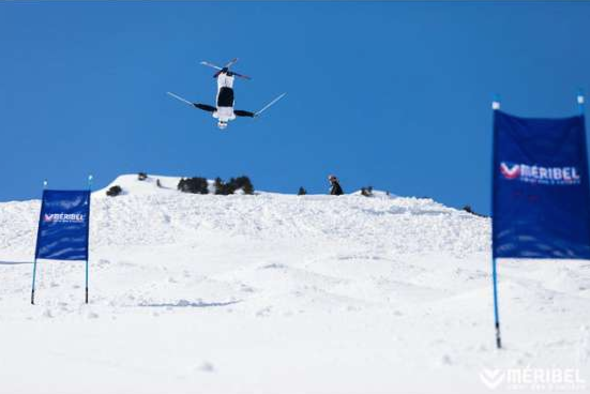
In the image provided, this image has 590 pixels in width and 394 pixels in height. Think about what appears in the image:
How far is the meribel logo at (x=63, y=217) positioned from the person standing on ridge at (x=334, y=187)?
69.1ft

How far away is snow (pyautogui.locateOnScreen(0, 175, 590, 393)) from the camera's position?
24.7 feet

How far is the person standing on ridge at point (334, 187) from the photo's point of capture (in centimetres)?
3634

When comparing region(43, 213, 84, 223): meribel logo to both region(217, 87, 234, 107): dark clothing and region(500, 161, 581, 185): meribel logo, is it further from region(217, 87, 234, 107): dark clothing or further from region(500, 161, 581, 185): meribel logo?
region(217, 87, 234, 107): dark clothing

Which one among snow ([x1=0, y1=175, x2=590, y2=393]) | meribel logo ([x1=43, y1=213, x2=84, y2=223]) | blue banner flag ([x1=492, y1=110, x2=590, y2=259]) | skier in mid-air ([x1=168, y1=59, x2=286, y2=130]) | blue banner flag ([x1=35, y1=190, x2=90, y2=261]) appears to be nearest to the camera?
snow ([x1=0, y1=175, x2=590, y2=393])

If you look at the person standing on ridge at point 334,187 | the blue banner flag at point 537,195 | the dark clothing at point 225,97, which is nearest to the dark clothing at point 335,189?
the person standing on ridge at point 334,187

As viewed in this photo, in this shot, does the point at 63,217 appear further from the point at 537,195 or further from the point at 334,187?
the point at 334,187

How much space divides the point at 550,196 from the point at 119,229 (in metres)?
22.6

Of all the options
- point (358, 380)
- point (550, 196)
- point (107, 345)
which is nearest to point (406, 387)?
point (358, 380)

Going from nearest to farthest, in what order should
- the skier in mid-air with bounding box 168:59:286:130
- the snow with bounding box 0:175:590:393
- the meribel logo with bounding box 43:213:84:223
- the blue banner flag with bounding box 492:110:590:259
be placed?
the snow with bounding box 0:175:590:393 → the blue banner flag with bounding box 492:110:590:259 → the meribel logo with bounding box 43:213:84:223 → the skier in mid-air with bounding box 168:59:286:130

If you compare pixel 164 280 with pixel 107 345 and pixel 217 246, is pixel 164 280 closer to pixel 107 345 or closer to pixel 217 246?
pixel 217 246

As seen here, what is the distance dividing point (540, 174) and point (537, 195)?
27 cm

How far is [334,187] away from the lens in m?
37.1

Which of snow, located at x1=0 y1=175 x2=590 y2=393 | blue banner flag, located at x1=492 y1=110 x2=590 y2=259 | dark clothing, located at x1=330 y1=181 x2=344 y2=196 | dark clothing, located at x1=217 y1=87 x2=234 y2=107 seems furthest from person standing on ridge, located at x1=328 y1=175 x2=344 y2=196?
blue banner flag, located at x1=492 y1=110 x2=590 y2=259

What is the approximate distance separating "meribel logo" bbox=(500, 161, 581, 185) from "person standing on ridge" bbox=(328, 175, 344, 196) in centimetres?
2715
